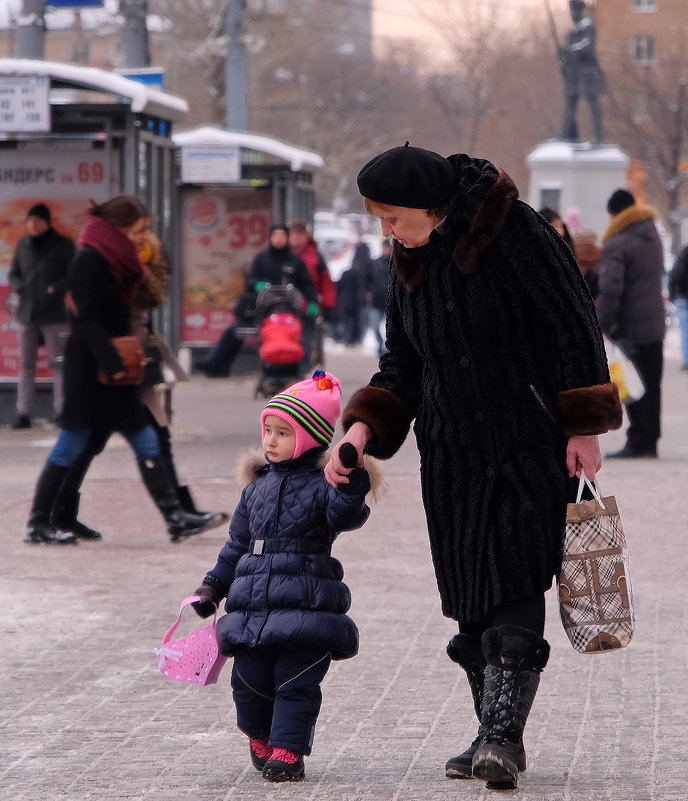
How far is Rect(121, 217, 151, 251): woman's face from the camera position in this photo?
834 centimetres

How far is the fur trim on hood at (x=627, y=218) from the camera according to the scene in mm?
11523

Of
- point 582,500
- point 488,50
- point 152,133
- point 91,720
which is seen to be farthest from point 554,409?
point 488,50

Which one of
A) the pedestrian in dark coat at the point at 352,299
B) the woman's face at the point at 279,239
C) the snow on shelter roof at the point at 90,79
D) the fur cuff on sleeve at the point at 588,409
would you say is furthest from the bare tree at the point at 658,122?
the fur cuff on sleeve at the point at 588,409

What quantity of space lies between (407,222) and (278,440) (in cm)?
68

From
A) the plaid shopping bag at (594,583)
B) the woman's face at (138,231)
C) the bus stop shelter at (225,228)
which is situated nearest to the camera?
the plaid shopping bag at (594,583)

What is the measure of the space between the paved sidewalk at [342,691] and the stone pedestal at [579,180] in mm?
17424

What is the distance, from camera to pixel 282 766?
4.40 m

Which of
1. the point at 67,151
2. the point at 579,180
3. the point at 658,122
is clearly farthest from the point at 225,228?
the point at 658,122

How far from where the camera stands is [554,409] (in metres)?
4.35

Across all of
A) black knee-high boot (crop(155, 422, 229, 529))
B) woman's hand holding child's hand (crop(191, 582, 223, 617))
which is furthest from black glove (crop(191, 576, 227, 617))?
black knee-high boot (crop(155, 422, 229, 529))

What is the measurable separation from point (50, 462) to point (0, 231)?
598 cm

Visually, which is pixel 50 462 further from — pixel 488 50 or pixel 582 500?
pixel 488 50

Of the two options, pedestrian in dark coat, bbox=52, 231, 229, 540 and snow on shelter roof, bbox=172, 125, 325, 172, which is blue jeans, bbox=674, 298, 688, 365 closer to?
snow on shelter roof, bbox=172, 125, 325, 172

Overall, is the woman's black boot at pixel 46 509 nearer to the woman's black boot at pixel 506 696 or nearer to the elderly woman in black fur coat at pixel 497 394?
the elderly woman in black fur coat at pixel 497 394
